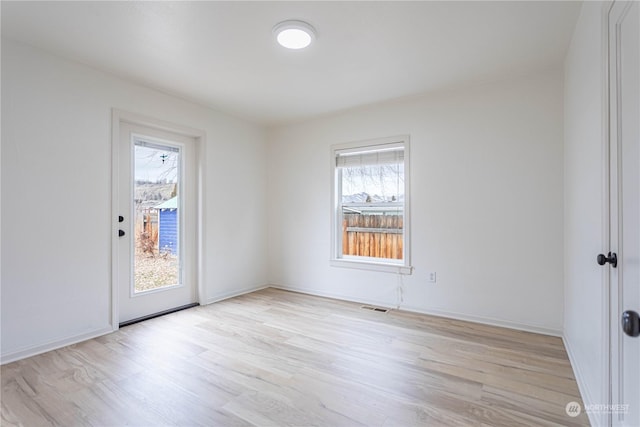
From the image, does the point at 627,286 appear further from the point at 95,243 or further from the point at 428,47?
the point at 95,243

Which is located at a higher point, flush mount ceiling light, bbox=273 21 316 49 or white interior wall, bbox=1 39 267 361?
flush mount ceiling light, bbox=273 21 316 49

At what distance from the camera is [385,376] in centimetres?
230

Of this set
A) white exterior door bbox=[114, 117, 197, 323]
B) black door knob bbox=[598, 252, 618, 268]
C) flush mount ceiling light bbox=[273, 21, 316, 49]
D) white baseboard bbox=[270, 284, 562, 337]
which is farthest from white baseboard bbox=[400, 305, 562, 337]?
flush mount ceiling light bbox=[273, 21, 316, 49]

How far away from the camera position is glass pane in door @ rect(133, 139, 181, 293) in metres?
3.53

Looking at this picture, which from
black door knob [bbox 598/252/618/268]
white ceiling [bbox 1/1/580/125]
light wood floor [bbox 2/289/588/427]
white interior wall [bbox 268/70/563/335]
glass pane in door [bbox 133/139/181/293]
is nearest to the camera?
black door knob [bbox 598/252/618/268]

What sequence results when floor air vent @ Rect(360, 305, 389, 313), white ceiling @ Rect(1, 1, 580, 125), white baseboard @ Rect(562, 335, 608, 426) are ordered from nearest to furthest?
white baseboard @ Rect(562, 335, 608, 426), white ceiling @ Rect(1, 1, 580, 125), floor air vent @ Rect(360, 305, 389, 313)

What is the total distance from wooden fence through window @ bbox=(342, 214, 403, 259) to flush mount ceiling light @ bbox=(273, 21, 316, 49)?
7.68 feet

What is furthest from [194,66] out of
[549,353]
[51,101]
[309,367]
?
[549,353]

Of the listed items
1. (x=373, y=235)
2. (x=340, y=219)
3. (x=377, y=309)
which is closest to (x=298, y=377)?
(x=377, y=309)

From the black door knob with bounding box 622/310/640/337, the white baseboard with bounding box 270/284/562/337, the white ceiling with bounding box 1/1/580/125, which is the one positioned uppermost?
the white ceiling with bounding box 1/1/580/125

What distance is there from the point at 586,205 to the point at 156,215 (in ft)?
13.0

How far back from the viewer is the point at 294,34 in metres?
2.40

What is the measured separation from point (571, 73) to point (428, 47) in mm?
1166

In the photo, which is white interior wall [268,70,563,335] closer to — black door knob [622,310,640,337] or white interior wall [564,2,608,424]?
white interior wall [564,2,608,424]
